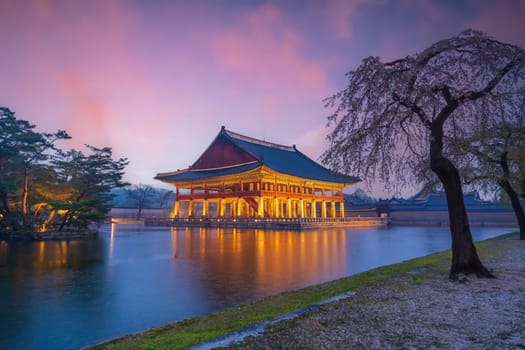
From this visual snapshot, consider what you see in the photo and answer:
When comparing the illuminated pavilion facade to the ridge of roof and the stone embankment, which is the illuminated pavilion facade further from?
the stone embankment

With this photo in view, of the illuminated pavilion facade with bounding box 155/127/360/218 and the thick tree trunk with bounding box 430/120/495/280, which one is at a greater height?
the illuminated pavilion facade with bounding box 155/127/360/218

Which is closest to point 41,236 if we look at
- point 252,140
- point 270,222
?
point 270,222

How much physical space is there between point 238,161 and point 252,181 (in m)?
5.02

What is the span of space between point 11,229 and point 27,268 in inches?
554

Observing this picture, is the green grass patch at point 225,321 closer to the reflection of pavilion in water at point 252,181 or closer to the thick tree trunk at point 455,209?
the thick tree trunk at point 455,209

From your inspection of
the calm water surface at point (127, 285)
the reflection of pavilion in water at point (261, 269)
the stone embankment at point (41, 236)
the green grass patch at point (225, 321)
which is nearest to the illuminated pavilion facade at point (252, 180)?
the stone embankment at point (41, 236)

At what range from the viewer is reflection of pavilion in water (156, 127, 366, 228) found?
1663 inches

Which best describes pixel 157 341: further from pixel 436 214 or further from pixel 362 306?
pixel 436 214

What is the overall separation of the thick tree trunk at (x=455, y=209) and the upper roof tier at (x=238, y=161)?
33.5 m

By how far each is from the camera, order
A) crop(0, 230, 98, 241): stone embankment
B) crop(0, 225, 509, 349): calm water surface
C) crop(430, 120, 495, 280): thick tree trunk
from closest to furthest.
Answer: crop(0, 225, 509, 349): calm water surface
crop(430, 120, 495, 280): thick tree trunk
crop(0, 230, 98, 241): stone embankment

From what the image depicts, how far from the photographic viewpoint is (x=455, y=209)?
330 inches

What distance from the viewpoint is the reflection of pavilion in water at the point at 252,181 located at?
4225 centimetres

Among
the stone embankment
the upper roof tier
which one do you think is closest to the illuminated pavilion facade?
the upper roof tier

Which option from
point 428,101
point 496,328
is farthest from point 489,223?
point 496,328
